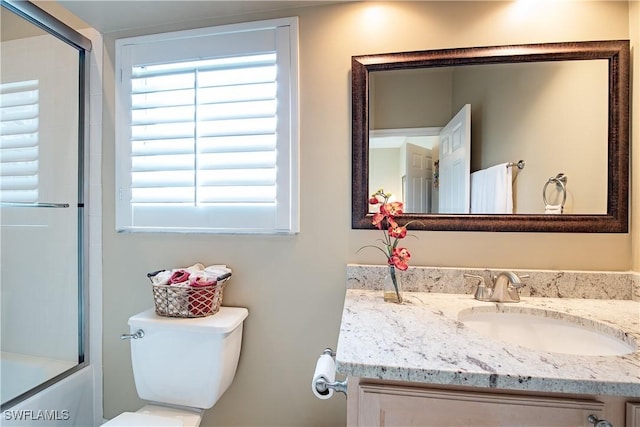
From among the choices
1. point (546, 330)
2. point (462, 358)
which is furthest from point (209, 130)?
point (546, 330)

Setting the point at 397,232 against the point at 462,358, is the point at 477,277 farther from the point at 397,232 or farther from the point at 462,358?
the point at 462,358

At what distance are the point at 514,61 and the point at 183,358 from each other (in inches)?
69.9

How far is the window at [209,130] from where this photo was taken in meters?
1.31

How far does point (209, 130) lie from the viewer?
136 cm

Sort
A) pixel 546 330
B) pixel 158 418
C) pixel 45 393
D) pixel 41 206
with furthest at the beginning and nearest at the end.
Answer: pixel 41 206 < pixel 45 393 < pixel 158 418 < pixel 546 330

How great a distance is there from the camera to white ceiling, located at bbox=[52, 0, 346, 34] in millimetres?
1279

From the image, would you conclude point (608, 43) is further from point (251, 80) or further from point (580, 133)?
point (251, 80)

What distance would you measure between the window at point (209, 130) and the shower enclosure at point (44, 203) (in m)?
0.24

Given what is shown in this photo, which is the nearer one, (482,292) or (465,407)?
(465,407)

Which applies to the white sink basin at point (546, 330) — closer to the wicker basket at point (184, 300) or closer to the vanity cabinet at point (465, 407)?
the vanity cabinet at point (465, 407)

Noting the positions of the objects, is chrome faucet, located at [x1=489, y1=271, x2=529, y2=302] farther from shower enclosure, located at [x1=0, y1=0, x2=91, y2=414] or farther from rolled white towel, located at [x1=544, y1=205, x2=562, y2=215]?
shower enclosure, located at [x1=0, y1=0, x2=91, y2=414]

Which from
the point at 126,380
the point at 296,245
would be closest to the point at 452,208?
the point at 296,245

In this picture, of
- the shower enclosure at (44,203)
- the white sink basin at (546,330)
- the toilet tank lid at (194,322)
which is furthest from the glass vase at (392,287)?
the shower enclosure at (44,203)

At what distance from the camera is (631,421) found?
0.60m
